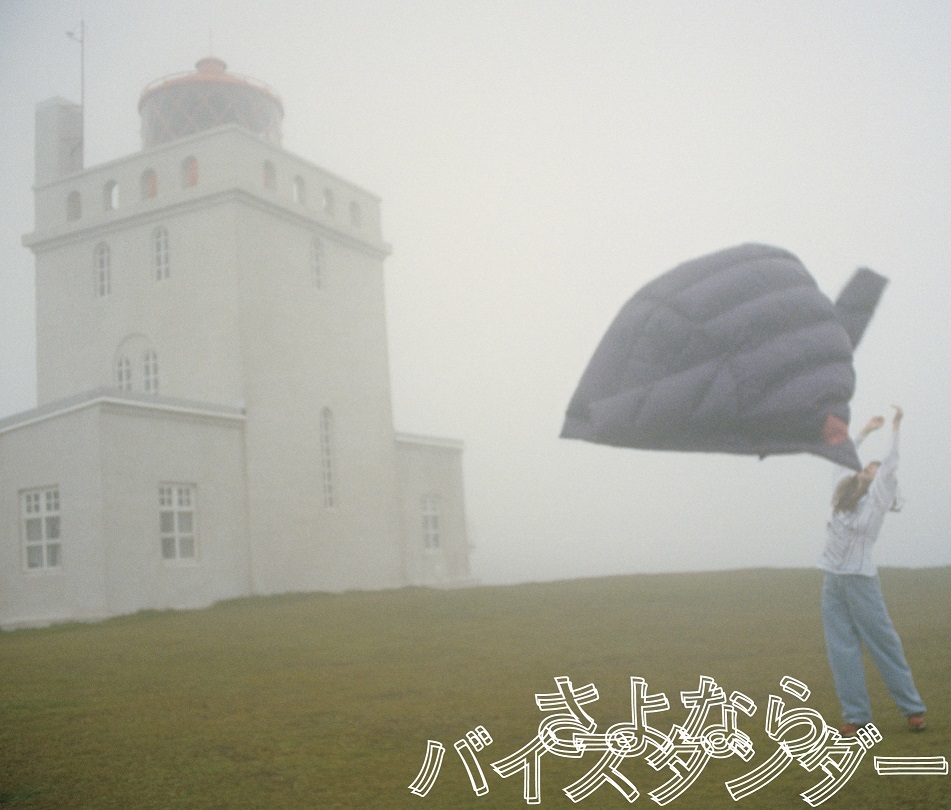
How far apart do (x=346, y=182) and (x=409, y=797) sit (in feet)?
79.4

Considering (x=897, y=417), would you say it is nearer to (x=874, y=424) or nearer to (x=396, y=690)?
(x=874, y=424)

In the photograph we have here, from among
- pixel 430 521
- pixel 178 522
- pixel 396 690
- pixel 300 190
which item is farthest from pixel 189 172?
pixel 396 690

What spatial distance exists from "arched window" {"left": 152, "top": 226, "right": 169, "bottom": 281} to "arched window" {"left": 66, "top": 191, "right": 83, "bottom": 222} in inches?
122

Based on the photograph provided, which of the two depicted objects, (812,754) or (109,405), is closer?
(812,754)

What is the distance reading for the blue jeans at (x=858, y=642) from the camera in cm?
575

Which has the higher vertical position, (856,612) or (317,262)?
(317,262)

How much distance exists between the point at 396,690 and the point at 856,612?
4.37 meters

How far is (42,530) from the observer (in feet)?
64.8

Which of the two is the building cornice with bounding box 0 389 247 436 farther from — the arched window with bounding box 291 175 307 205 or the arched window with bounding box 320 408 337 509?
the arched window with bounding box 291 175 307 205

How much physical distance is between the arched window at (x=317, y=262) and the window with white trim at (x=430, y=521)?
23.2 ft

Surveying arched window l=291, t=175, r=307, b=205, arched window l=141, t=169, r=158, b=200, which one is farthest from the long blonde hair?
arched window l=141, t=169, r=158, b=200

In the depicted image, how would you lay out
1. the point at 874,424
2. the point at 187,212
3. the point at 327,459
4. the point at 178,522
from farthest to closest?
the point at 327,459
the point at 187,212
the point at 178,522
the point at 874,424

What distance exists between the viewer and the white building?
19.6 m

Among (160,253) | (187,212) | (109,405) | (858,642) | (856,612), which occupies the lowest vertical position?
(858,642)
